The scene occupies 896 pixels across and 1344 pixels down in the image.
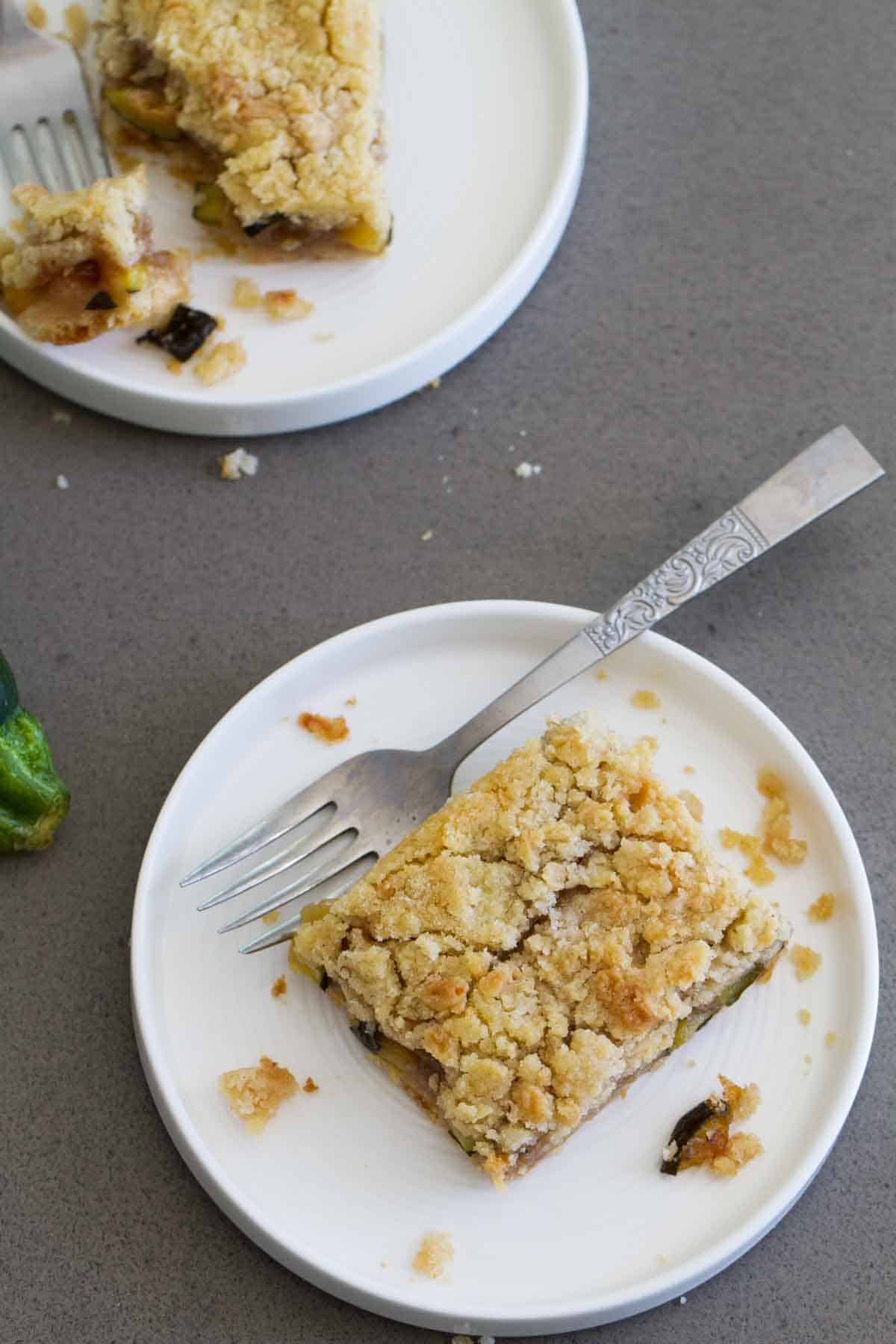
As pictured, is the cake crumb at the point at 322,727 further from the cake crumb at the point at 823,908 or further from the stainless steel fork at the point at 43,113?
the stainless steel fork at the point at 43,113

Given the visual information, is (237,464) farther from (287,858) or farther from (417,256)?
(287,858)

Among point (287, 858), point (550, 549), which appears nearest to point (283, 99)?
point (550, 549)

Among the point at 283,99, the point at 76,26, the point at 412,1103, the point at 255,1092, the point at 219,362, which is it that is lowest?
the point at 412,1103

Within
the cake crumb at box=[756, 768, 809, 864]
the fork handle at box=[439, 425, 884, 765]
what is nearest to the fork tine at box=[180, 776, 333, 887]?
the fork handle at box=[439, 425, 884, 765]

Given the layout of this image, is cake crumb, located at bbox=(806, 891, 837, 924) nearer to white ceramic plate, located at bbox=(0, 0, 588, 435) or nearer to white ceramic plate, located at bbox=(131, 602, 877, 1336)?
white ceramic plate, located at bbox=(131, 602, 877, 1336)

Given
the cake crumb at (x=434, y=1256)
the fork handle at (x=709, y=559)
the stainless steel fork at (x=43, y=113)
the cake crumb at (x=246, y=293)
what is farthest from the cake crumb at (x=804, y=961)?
the stainless steel fork at (x=43, y=113)

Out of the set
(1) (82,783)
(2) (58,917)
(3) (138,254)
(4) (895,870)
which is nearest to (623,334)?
(3) (138,254)
